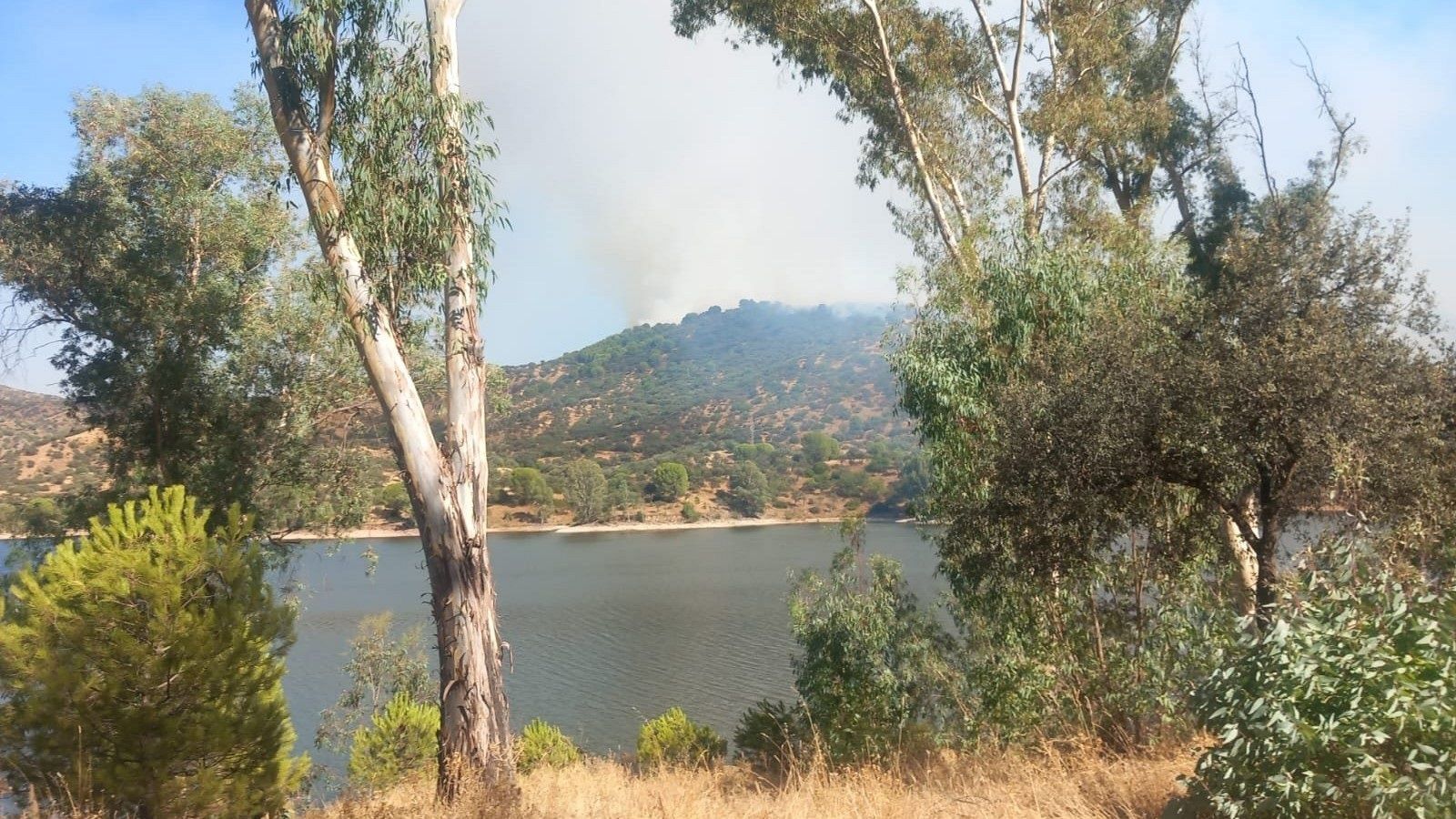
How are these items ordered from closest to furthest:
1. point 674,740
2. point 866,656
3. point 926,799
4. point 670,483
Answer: point 926,799
point 866,656
point 674,740
point 670,483

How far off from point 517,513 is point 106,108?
44.0 m

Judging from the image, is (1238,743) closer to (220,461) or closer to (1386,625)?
(1386,625)

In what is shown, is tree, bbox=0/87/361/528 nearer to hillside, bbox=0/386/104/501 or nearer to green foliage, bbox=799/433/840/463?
hillside, bbox=0/386/104/501

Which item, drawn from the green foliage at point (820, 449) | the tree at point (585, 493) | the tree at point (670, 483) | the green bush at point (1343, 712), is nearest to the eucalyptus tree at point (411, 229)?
the green bush at point (1343, 712)

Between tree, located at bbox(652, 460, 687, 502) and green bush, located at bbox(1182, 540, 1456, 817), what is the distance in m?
54.2

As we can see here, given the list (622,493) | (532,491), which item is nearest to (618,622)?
(532,491)

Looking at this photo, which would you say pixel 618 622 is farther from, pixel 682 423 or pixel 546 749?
pixel 682 423

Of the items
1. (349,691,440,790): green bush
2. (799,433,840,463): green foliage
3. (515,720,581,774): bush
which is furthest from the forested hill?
(349,691,440,790): green bush

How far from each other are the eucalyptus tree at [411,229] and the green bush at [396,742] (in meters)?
4.60

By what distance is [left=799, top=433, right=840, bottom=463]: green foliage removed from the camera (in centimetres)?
6562

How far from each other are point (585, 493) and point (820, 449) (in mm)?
20607

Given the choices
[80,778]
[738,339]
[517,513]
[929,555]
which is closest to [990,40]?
[80,778]

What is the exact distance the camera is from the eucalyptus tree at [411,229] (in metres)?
5.61

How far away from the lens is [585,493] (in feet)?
172
